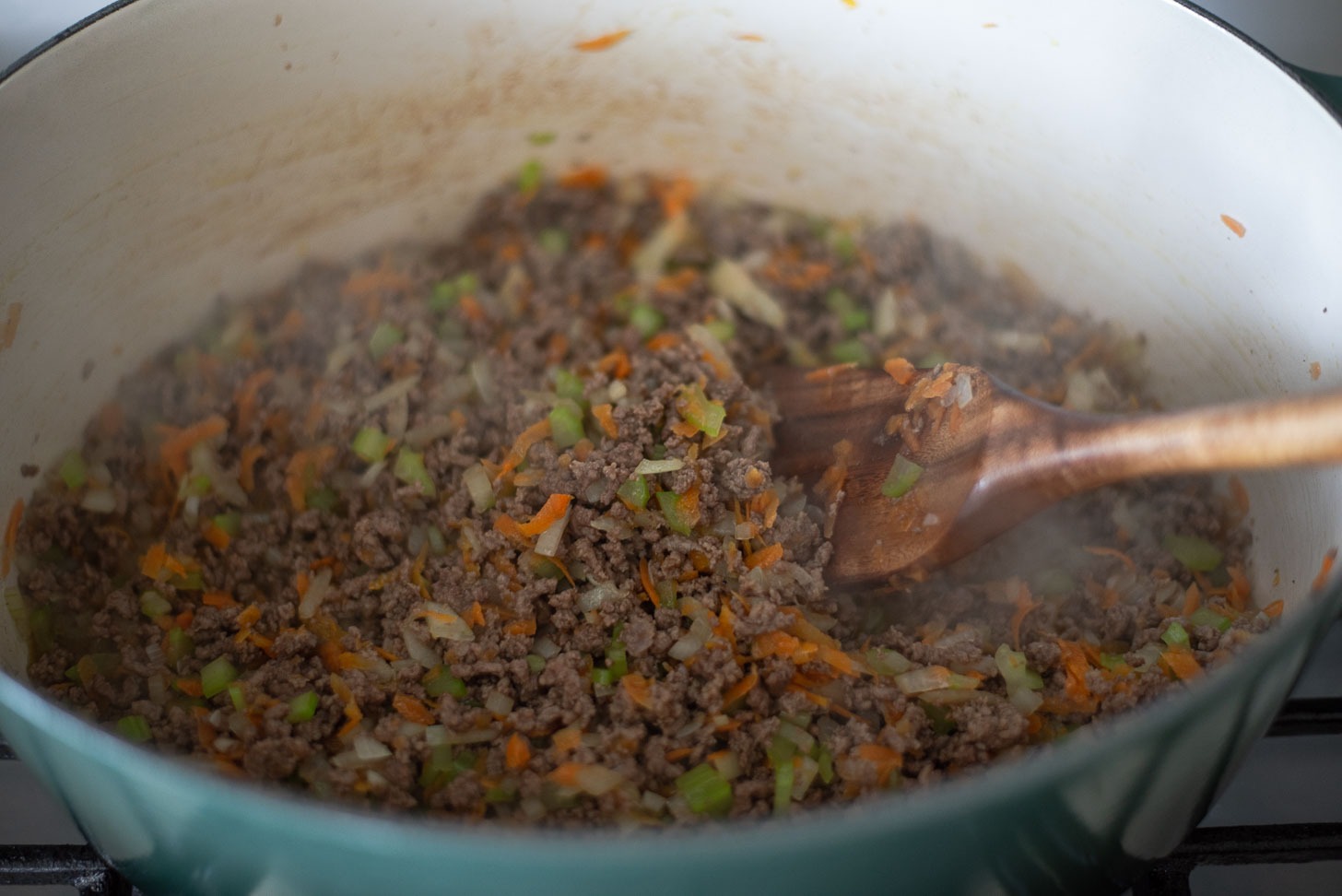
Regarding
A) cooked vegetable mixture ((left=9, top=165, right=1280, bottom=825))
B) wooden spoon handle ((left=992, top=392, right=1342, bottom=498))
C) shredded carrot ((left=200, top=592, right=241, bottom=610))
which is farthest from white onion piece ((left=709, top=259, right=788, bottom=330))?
shredded carrot ((left=200, top=592, right=241, bottom=610))

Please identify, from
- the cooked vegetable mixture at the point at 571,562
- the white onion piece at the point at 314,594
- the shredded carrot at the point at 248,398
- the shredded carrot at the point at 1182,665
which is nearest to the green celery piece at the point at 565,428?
the cooked vegetable mixture at the point at 571,562

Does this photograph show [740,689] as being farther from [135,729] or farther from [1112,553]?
[135,729]

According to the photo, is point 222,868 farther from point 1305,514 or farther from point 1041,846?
point 1305,514

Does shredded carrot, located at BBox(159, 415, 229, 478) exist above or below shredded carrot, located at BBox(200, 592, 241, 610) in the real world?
above

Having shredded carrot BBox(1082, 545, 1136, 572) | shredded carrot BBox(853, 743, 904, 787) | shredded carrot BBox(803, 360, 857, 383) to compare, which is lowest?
shredded carrot BBox(1082, 545, 1136, 572)

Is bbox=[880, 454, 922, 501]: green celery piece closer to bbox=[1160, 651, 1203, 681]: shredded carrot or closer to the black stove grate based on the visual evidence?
bbox=[1160, 651, 1203, 681]: shredded carrot

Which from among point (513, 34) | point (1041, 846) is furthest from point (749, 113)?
point (1041, 846)

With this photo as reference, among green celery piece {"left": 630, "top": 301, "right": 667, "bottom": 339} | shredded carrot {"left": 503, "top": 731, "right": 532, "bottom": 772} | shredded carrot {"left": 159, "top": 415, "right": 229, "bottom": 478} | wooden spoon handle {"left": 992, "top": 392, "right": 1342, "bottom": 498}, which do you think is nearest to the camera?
wooden spoon handle {"left": 992, "top": 392, "right": 1342, "bottom": 498}
